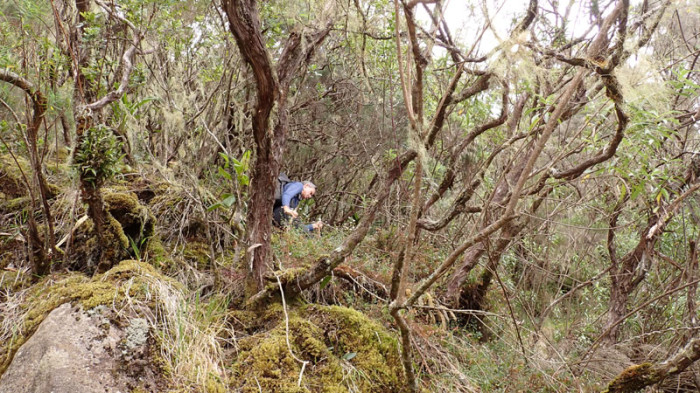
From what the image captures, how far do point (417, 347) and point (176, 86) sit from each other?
3.57 metres

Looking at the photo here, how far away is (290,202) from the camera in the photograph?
5.18m

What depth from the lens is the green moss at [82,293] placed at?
1885 mm

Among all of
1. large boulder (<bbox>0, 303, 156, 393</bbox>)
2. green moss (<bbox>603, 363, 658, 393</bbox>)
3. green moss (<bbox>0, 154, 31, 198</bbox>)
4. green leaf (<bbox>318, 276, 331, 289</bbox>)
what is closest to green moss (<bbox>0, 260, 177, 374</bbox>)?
large boulder (<bbox>0, 303, 156, 393</bbox>)

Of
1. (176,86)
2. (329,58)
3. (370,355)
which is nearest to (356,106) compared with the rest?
(329,58)

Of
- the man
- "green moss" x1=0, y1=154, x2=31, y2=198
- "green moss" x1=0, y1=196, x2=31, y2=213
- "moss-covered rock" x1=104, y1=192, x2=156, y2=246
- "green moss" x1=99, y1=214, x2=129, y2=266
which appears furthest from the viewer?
the man

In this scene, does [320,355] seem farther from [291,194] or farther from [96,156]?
[291,194]

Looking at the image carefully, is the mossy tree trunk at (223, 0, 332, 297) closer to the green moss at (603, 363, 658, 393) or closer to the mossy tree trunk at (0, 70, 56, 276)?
the mossy tree trunk at (0, 70, 56, 276)

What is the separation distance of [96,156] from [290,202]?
10.2 feet

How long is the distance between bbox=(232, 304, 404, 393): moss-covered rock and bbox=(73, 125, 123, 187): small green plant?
3.69 feet

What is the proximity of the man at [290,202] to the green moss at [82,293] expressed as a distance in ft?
8.21

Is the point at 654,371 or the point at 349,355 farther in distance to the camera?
the point at 349,355

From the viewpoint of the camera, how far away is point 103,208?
2494 mm

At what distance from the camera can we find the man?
4848 mm

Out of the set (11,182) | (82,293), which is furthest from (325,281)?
(11,182)
